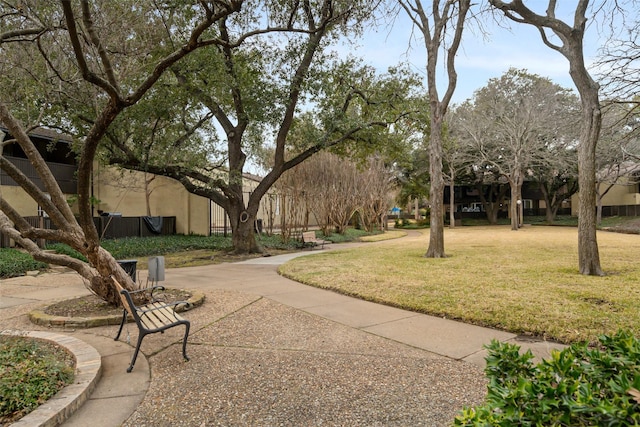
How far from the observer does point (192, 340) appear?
4938mm

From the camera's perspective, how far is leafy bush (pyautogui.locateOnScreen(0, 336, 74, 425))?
299cm

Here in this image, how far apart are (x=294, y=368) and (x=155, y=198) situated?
66.0ft

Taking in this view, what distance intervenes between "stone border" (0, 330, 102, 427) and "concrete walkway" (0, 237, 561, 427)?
0.08m

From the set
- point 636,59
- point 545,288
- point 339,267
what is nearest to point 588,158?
point 636,59

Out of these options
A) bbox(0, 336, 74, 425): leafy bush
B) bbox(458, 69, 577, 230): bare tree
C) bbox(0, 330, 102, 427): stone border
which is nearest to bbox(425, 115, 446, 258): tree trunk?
bbox(0, 330, 102, 427): stone border

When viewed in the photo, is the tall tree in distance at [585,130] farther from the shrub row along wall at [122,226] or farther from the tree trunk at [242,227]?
the shrub row along wall at [122,226]

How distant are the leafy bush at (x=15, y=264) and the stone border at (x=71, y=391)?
7502 millimetres

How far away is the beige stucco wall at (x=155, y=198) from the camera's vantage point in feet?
69.5

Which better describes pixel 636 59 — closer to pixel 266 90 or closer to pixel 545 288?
pixel 545 288

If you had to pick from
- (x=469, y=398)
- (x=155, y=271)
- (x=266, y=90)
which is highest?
(x=266, y=90)

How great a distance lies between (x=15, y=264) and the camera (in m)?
10.8

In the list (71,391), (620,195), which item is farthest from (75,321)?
(620,195)

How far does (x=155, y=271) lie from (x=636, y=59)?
9666 millimetres

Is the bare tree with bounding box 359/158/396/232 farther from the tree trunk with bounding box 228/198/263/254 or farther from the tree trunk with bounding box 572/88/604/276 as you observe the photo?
the tree trunk with bounding box 572/88/604/276
